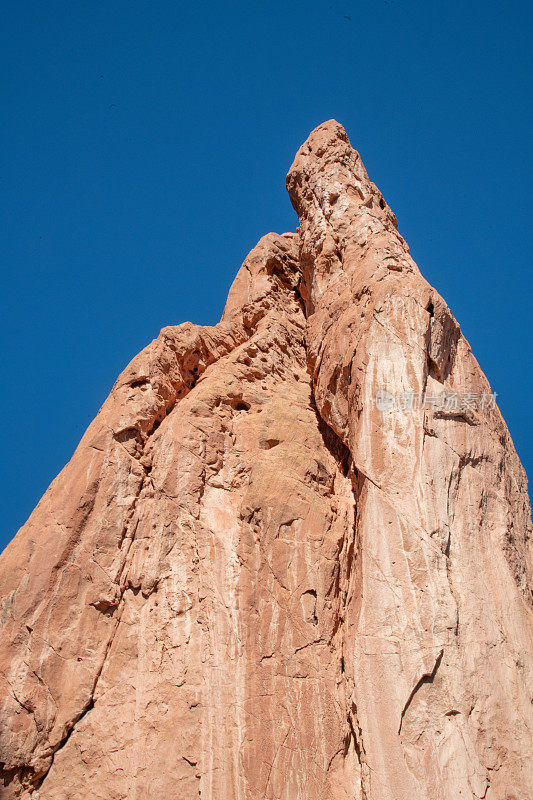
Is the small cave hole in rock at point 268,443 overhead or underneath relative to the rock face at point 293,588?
overhead

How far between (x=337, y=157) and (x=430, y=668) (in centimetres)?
944

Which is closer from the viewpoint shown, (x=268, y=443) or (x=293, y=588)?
(x=293, y=588)

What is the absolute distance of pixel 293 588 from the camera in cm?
830

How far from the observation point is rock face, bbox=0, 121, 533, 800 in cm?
713

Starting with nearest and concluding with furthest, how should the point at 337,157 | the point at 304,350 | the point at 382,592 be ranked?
the point at 382,592
the point at 304,350
the point at 337,157

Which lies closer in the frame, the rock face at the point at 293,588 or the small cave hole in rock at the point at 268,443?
the rock face at the point at 293,588

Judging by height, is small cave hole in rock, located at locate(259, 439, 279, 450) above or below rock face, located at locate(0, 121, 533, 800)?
above

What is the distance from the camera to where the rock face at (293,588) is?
7.13 meters

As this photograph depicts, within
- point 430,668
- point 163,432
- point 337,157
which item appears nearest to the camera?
point 430,668

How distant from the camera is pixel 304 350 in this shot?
39.7 feet

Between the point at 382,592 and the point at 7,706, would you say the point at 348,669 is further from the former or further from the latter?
the point at 7,706

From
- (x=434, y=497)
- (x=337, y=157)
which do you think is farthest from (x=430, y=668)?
(x=337, y=157)

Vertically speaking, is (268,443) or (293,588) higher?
(268,443)

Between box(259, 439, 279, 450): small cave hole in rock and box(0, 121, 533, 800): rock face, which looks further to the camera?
box(259, 439, 279, 450): small cave hole in rock
